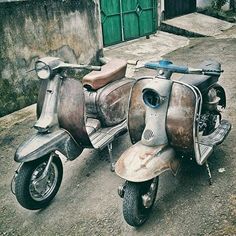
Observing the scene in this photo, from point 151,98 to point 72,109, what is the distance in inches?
35.1

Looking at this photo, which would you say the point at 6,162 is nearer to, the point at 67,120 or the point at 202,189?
the point at 67,120

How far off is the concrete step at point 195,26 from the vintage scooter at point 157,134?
304 inches

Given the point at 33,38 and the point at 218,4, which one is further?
the point at 218,4

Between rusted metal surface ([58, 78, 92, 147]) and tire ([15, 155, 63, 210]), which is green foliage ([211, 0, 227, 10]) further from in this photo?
tire ([15, 155, 63, 210])

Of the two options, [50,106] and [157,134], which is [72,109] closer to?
[50,106]

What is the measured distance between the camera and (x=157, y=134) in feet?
9.96

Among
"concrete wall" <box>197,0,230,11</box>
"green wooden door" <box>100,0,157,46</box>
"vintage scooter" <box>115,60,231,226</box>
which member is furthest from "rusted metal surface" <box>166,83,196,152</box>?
"concrete wall" <box>197,0,230,11</box>

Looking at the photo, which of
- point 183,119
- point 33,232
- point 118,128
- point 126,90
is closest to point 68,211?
point 33,232

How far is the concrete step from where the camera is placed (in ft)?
34.0

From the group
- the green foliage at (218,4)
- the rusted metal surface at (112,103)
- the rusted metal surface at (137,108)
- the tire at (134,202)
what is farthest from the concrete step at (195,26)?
the tire at (134,202)

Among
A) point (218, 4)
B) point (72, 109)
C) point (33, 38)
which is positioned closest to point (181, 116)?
point (72, 109)

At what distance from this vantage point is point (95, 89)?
4051 millimetres

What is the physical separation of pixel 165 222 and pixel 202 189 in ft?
2.04

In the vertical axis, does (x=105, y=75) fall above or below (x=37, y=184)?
above
